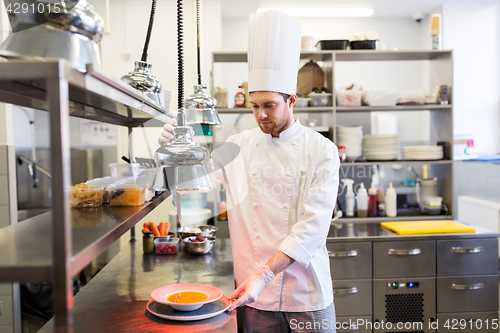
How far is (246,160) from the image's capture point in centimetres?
206

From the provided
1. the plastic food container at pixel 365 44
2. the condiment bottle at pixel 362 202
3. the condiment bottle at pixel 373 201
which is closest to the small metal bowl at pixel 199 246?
the condiment bottle at pixel 362 202

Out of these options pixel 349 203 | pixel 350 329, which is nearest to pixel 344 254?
pixel 350 329

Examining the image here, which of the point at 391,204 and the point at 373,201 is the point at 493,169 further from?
the point at 373,201

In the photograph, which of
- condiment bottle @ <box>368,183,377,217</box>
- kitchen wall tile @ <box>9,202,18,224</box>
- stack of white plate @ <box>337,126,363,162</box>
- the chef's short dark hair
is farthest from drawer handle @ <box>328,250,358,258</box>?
kitchen wall tile @ <box>9,202,18,224</box>

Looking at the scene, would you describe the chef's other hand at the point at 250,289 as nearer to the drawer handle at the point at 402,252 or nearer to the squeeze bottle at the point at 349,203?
the drawer handle at the point at 402,252

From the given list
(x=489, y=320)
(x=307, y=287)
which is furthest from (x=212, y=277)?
(x=489, y=320)

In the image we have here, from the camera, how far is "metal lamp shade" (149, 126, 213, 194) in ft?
3.26

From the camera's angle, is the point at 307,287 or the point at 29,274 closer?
the point at 29,274

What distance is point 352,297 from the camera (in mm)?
2859

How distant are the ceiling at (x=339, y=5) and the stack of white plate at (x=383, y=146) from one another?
67.5 inches

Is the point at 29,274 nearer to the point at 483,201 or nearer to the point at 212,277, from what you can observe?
the point at 212,277

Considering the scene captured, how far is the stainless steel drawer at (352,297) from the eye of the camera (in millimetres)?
2850

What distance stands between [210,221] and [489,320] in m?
2.41

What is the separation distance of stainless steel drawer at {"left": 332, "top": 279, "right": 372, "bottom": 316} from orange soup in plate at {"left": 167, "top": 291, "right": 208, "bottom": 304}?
1595 mm
